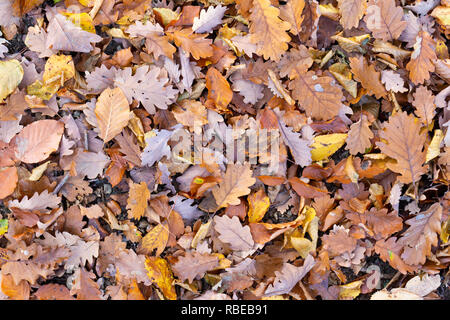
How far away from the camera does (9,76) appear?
2197 millimetres

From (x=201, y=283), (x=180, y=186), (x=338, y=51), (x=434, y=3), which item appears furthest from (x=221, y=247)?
(x=434, y=3)

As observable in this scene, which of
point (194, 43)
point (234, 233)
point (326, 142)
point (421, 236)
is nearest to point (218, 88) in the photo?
point (194, 43)

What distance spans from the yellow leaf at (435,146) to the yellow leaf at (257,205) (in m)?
0.81

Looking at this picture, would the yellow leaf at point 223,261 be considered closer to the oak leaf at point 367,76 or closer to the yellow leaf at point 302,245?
the yellow leaf at point 302,245

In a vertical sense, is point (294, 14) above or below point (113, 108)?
above

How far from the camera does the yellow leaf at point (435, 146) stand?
7.22ft

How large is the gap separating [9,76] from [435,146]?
2.08 m

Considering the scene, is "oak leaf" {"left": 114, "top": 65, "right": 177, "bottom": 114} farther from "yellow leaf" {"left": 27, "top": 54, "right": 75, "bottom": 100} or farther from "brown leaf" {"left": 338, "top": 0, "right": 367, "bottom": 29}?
"brown leaf" {"left": 338, "top": 0, "right": 367, "bottom": 29}

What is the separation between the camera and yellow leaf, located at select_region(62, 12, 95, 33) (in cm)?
219

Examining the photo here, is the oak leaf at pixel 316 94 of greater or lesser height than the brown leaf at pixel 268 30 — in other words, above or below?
below

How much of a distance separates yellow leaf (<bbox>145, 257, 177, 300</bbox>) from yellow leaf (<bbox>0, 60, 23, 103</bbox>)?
3.45 feet

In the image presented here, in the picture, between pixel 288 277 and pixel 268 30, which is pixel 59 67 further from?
pixel 288 277

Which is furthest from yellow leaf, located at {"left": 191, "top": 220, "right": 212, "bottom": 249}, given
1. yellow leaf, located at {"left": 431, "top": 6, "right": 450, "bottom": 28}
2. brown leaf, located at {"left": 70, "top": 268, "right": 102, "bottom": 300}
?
yellow leaf, located at {"left": 431, "top": 6, "right": 450, "bottom": 28}

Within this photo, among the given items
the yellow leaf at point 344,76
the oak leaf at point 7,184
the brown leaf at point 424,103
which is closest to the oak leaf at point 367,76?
the yellow leaf at point 344,76
